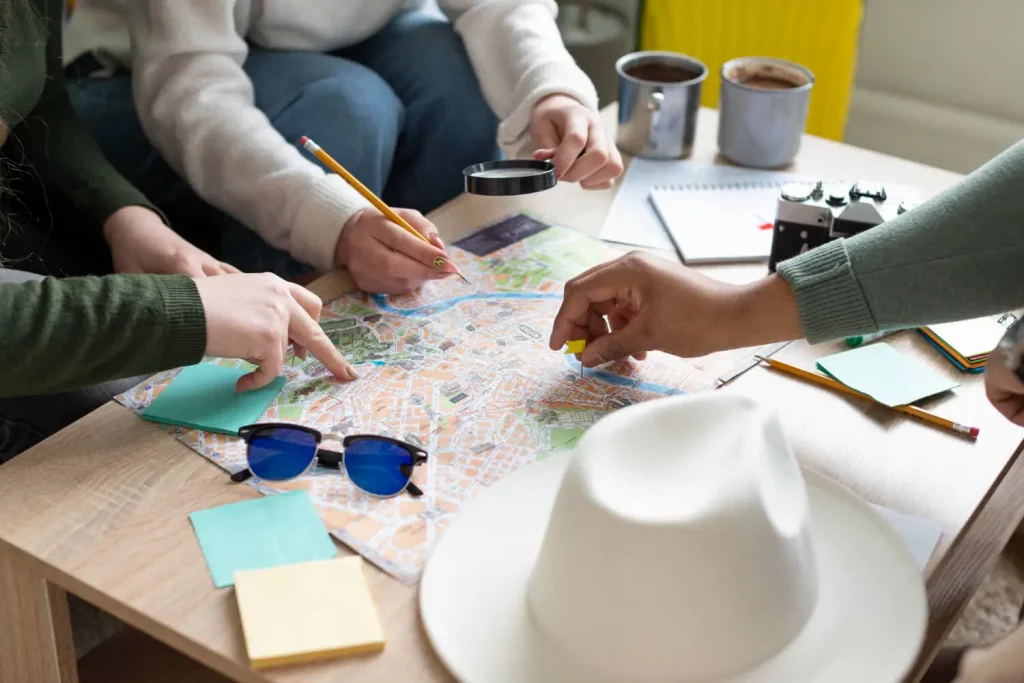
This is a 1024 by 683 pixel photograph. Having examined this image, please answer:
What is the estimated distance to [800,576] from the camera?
0.61 metres

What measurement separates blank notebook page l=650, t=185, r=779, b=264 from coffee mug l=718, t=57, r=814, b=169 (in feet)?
0.21

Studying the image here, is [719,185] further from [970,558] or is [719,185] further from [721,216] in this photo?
[970,558]

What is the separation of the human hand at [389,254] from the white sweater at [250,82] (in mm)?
27

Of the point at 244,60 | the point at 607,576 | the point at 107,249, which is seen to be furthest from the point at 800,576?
the point at 244,60

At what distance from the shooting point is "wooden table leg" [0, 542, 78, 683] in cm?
72

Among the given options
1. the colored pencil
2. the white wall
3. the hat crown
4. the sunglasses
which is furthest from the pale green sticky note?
the white wall

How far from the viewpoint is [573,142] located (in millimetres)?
1104

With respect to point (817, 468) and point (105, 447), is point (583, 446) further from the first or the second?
point (105, 447)

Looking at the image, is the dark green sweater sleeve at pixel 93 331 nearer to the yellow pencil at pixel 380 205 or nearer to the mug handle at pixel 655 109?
the yellow pencil at pixel 380 205

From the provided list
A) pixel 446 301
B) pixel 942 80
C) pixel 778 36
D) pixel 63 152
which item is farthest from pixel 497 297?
pixel 942 80

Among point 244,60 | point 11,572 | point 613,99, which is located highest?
point 244,60

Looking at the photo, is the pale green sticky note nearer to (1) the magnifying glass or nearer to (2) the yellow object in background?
(1) the magnifying glass

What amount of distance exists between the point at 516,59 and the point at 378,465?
0.66m

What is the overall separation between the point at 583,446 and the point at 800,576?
150 millimetres
